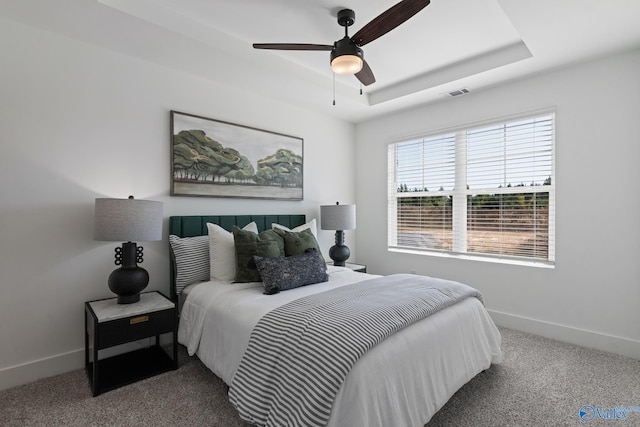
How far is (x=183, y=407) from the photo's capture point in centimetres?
195

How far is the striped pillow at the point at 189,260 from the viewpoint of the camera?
105 inches

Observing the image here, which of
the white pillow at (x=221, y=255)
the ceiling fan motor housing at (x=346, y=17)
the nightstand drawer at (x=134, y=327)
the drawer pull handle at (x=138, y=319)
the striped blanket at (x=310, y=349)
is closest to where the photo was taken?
the striped blanket at (x=310, y=349)

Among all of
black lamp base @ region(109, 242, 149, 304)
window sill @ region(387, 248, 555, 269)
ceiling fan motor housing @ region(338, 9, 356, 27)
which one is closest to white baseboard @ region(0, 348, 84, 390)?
black lamp base @ region(109, 242, 149, 304)

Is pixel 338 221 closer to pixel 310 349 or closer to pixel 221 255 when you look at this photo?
pixel 221 255

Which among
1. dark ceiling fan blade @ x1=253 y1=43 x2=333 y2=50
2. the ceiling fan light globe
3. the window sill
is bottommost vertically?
the window sill

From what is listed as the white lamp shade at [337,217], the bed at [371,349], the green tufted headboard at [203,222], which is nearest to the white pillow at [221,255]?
the bed at [371,349]

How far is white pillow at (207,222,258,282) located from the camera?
106 inches

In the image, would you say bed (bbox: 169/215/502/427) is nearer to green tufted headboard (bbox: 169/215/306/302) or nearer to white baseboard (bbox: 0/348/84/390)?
green tufted headboard (bbox: 169/215/306/302)

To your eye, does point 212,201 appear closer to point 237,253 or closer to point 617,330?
point 237,253

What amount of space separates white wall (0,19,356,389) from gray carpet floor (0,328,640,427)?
0.39 meters

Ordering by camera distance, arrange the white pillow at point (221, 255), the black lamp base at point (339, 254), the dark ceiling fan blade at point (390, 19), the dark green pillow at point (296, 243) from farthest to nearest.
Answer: the black lamp base at point (339, 254) → the dark green pillow at point (296, 243) → the white pillow at point (221, 255) → the dark ceiling fan blade at point (390, 19)

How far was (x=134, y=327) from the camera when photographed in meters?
2.16

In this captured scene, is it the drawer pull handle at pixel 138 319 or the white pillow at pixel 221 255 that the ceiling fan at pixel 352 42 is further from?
the drawer pull handle at pixel 138 319

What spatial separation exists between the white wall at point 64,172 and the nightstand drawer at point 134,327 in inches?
24.6
